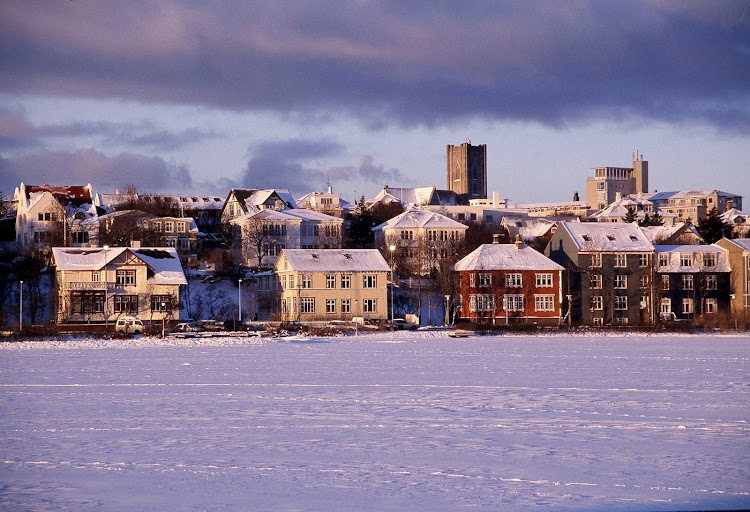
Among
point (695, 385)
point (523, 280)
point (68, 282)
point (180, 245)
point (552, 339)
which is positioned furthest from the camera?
point (180, 245)

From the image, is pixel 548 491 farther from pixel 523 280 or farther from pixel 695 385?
pixel 523 280

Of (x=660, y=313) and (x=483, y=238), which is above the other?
(x=483, y=238)

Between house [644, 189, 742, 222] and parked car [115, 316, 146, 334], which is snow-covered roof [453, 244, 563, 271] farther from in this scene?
house [644, 189, 742, 222]

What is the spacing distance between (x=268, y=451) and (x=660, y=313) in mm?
72253

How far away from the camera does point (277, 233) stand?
104m

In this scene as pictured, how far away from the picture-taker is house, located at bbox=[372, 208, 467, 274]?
102562mm

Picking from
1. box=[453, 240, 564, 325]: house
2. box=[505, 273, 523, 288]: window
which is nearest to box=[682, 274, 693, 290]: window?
box=[453, 240, 564, 325]: house

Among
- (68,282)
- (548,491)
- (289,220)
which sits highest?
(289,220)

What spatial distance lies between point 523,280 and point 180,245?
37203 millimetres

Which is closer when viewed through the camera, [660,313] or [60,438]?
[60,438]

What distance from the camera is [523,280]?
278 feet

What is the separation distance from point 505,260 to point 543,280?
11.4 ft

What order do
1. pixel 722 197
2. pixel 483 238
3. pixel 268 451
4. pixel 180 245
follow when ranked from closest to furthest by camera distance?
pixel 268 451 → pixel 180 245 → pixel 483 238 → pixel 722 197

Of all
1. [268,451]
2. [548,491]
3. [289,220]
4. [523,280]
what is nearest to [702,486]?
[548,491]
